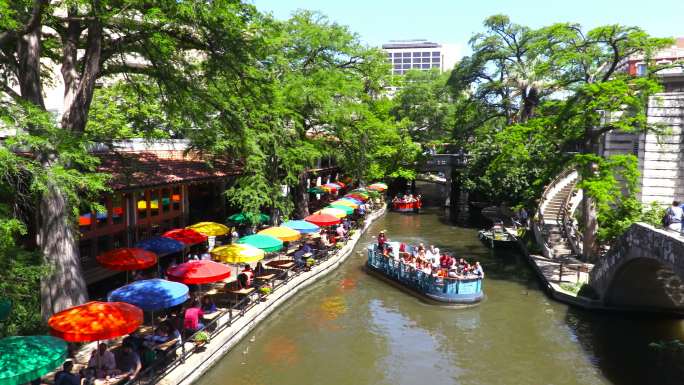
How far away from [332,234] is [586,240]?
1483 centimetres

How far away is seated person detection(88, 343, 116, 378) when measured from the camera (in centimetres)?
1338

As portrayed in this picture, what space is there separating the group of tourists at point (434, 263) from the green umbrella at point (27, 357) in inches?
642

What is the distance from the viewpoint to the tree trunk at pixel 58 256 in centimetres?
1546

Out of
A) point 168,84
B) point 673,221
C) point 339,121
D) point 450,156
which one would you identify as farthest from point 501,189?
point 168,84

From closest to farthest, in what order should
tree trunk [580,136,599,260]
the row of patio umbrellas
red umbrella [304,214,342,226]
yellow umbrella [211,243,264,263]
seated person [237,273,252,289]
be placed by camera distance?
the row of patio umbrellas, yellow umbrella [211,243,264,263], seated person [237,273,252,289], tree trunk [580,136,599,260], red umbrella [304,214,342,226]

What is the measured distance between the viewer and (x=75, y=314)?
12.8m

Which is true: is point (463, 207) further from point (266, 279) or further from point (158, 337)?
point (158, 337)

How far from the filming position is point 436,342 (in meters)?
19.5

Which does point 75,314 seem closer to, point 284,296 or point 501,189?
point 284,296

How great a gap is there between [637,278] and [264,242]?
15237 millimetres

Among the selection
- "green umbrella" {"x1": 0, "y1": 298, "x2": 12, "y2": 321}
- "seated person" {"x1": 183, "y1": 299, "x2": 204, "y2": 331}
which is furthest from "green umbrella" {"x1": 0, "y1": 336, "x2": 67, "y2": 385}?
"seated person" {"x1": 183, "y1": 299, "x2": 204, "y2": 331}

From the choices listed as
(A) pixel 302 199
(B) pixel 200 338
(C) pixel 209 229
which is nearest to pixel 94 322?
(B) pixel 200 338

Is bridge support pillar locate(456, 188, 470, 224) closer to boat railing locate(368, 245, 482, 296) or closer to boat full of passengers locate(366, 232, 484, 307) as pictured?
boat full of passengers locate(366, 232, 484, 307)

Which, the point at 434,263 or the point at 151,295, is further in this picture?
the point at 434,263
